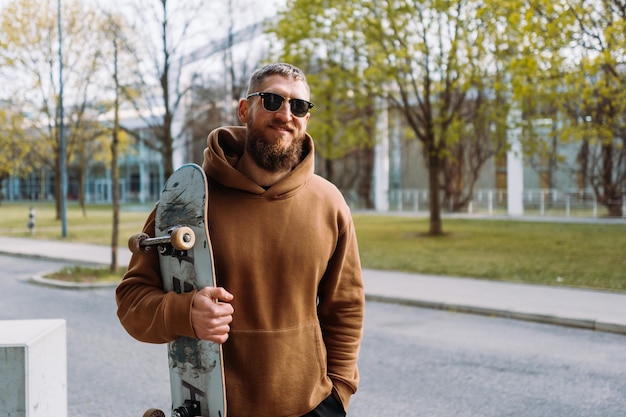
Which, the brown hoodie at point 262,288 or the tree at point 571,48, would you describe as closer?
the brown hoodie at point 262,288

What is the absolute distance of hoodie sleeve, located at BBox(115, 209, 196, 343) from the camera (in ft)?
6.15

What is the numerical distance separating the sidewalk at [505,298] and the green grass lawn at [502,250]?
32.9 inches

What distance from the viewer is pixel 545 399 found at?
5.24m

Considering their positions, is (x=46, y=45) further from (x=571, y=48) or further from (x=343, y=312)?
(x=343, y=312)

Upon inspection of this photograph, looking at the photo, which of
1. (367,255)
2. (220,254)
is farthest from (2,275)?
(220,254)

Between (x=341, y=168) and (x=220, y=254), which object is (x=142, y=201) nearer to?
(x=341, y=168)

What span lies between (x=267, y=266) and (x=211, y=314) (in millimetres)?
→ 299

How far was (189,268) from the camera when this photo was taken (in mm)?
1936

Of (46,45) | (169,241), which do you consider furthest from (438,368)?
(46,45)

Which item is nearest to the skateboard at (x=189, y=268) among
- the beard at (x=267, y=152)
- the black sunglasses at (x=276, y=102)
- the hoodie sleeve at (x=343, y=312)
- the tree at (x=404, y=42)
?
the beard at (x=267, y=152)

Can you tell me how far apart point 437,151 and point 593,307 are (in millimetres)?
12863

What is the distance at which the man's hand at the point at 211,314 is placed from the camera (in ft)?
5.92

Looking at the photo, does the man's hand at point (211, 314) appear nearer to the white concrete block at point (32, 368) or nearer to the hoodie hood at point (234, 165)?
the hoodie hood at point (234, 165)

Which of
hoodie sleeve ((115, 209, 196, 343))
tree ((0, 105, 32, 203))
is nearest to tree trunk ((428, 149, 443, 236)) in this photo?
hoodie sleeve ((115, 209, 196, 343))
